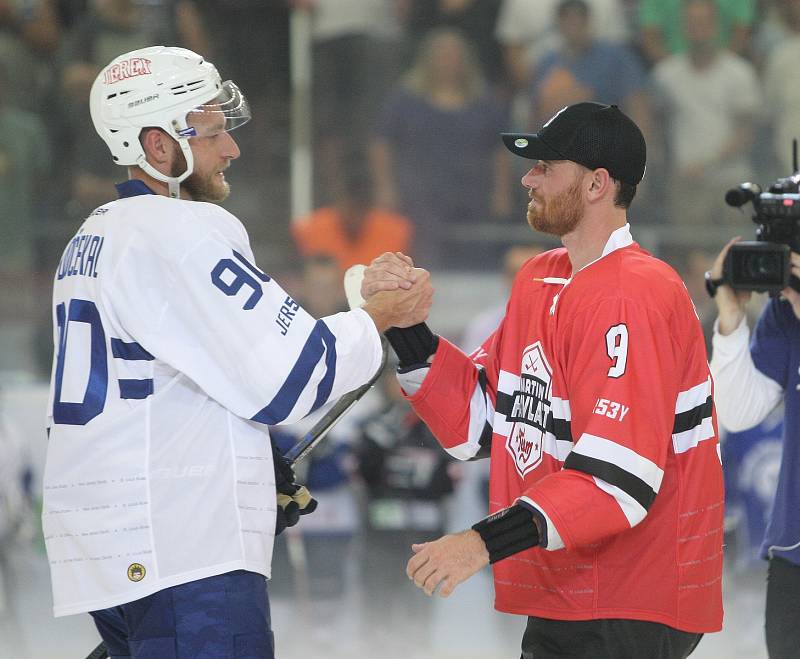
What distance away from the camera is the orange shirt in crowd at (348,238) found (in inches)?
237

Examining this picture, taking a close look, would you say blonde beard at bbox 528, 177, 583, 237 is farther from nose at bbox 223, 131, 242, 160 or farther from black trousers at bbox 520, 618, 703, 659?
black trousers at bbox 520, 618, 703, 659

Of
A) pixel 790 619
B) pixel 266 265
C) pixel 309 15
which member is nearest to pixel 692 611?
pixel 790 619

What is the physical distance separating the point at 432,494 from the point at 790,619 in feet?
8.60

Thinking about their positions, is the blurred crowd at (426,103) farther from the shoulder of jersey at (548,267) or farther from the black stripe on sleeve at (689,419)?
the black stripe on sleeve at (689,419)

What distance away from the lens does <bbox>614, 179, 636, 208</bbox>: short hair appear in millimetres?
2289

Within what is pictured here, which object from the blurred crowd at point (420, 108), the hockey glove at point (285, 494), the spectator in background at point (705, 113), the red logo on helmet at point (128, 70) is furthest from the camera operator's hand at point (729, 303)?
the spectator in background at point (705, 113)

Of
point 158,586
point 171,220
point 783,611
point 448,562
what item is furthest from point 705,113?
point 158,586

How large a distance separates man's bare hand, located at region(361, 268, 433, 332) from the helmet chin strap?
0.43 m

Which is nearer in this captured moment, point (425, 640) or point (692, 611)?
point (692, 611)

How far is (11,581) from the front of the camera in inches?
205

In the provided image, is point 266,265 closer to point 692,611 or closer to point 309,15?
point 309,15

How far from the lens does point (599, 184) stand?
2.28 metres

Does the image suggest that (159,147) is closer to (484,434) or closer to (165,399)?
(165,399)

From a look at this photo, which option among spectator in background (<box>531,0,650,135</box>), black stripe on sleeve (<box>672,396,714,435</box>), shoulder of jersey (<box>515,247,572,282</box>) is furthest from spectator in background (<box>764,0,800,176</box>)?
black stripe on sleeve (<box>672,396,714,435</box>)
